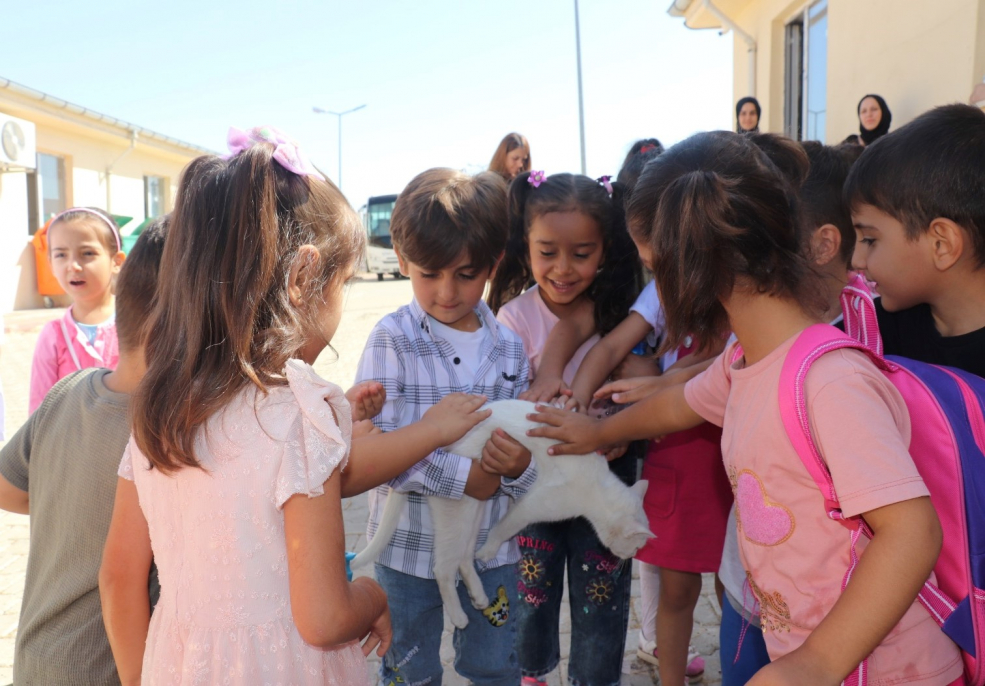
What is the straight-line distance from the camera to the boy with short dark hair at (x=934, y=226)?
1592 millimetres

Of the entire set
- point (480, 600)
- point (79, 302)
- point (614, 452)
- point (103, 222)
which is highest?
point (103, 222)

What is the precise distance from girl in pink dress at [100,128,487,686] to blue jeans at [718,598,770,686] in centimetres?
113

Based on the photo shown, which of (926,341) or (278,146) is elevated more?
(278,146)

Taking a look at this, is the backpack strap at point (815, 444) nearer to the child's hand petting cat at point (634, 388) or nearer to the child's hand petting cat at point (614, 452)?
the child's hand petting cat at point (634, 388)

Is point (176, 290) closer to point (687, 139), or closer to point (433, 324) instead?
point (433, 324)

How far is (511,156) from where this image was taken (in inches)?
222

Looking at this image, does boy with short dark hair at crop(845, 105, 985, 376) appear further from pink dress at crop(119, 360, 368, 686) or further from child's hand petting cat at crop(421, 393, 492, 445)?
pink dress at crop(119, 360, 368, 686)

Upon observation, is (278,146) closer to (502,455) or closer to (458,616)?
(502,455)

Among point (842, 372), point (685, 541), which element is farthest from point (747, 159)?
point (685, 541)

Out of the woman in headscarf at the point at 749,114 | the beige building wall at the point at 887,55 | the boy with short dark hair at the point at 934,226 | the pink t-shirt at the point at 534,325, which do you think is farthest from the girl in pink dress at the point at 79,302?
the woman in headscarf at the point at 749,114

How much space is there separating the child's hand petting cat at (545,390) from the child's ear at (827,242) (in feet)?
2.84

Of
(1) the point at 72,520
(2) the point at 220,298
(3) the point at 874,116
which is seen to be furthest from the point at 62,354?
Result: (3) the point at 874,116

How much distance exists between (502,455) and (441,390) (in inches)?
11.5

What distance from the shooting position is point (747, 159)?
1564mm
